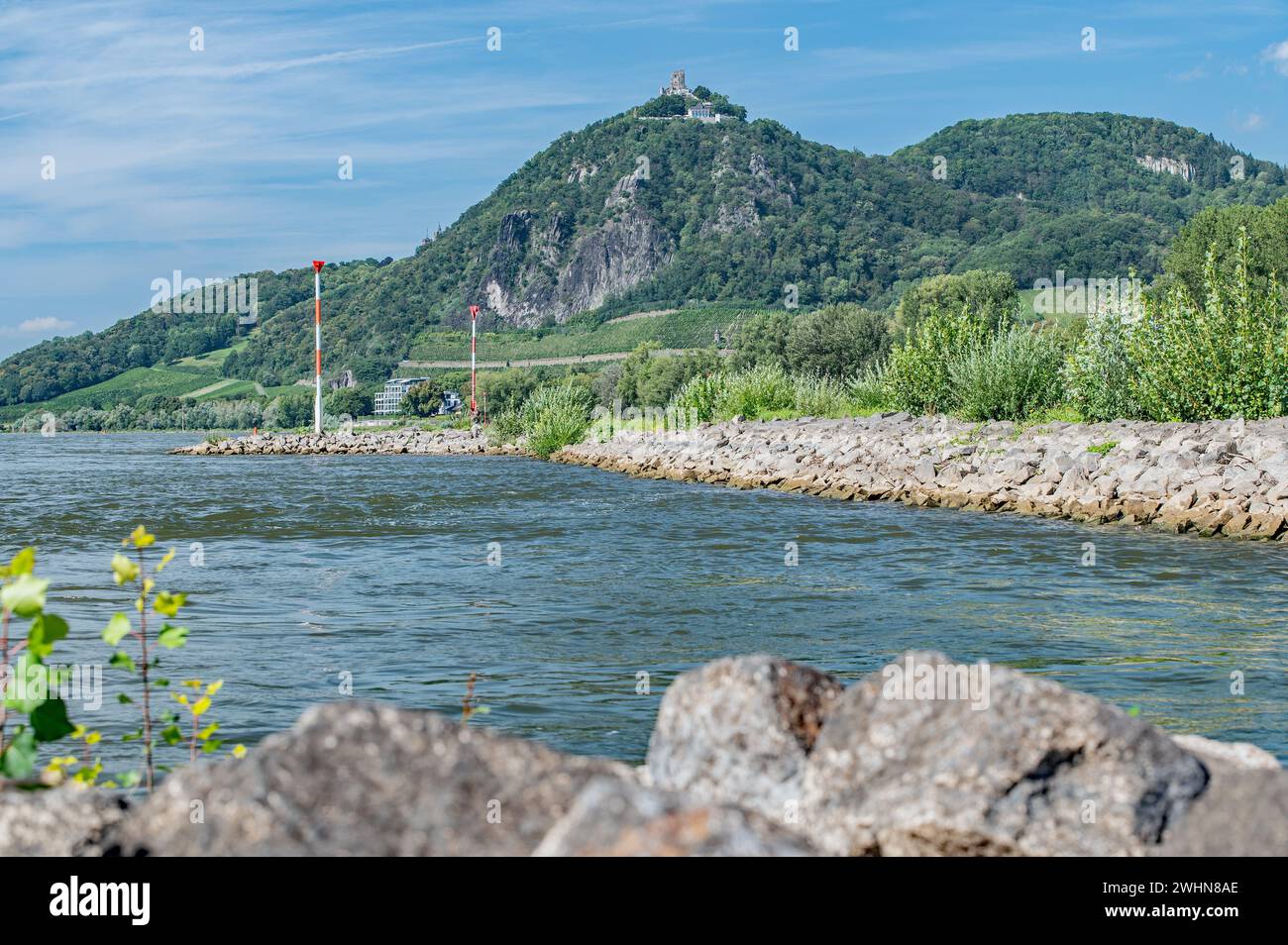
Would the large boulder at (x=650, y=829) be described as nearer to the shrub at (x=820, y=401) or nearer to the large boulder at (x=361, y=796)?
the large boulder at (x=361, y=796)

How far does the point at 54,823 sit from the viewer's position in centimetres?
341

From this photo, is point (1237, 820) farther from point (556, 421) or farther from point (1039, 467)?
point (556, 421)

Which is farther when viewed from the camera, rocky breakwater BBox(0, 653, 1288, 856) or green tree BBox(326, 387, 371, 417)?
green tree BBox(326, 387, 371, 417)

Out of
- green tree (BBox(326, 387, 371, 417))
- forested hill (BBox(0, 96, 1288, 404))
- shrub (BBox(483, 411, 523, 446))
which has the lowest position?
shrub (BBox(483, 411, 523, 446))

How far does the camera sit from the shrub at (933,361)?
32312 millimetres

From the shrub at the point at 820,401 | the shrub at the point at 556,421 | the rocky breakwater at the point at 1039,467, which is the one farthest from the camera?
the shrub at the point at 556,421

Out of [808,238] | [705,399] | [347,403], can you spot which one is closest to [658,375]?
[705,399]

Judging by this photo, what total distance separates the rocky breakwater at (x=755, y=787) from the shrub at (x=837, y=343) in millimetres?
60889

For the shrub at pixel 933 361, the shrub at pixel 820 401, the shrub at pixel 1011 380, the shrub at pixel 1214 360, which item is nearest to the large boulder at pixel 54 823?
the shrub at pixel 1214 360

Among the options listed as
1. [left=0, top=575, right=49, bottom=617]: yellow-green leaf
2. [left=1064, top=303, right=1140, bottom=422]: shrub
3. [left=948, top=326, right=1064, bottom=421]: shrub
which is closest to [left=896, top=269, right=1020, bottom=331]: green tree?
[left=948, top=326, right=1064, bottom=421]: shrub

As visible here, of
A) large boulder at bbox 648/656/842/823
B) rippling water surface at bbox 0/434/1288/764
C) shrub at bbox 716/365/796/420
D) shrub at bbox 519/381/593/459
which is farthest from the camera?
shrub at bbox 519/381/593/459

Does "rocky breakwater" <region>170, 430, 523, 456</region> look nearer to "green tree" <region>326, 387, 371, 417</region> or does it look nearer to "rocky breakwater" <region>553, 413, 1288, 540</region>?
"rocky breakwater" <region>553, 413, 1288, 540</region>

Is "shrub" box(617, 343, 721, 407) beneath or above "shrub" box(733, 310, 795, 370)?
beneath

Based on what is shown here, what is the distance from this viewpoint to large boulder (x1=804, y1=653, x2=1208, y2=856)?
11.4ft
